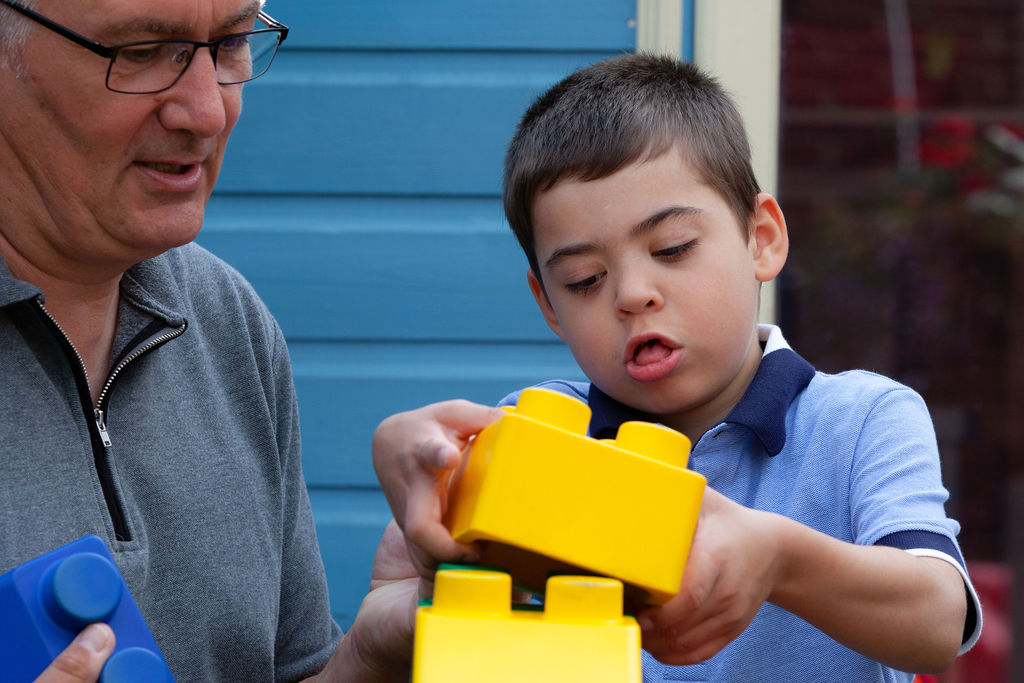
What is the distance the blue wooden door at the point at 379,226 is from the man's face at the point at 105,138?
73 cm

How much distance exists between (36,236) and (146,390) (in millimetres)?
209

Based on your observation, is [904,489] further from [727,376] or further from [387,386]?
[387,386]

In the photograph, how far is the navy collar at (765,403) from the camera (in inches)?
42.4

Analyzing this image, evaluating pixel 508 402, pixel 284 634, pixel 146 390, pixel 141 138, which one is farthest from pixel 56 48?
pixel 284 634

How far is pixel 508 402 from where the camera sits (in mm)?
1245

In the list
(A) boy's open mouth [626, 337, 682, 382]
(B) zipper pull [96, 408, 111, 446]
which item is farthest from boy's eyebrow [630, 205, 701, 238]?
(B) zipper pull [96, 408, 111, 446]

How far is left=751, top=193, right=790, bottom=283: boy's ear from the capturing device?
117 cm

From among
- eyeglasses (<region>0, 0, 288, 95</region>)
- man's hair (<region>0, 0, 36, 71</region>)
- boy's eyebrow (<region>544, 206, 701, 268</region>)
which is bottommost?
boy's eyebrow (<region>544, 206, 701, 268</region>)

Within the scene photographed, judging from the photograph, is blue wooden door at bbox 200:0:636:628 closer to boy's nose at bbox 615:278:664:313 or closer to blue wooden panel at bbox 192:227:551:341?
blue wooden panel at bbox 192:227:551:341

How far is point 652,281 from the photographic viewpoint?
1.03 m

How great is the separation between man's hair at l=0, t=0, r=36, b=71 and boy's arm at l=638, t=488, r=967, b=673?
77 centimetres

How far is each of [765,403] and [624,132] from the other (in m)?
0.31

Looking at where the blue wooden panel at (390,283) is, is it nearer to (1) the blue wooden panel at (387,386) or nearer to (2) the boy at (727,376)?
(1) the blue wooden panel at (387,386)

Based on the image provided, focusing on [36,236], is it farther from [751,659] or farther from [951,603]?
[951,603]
